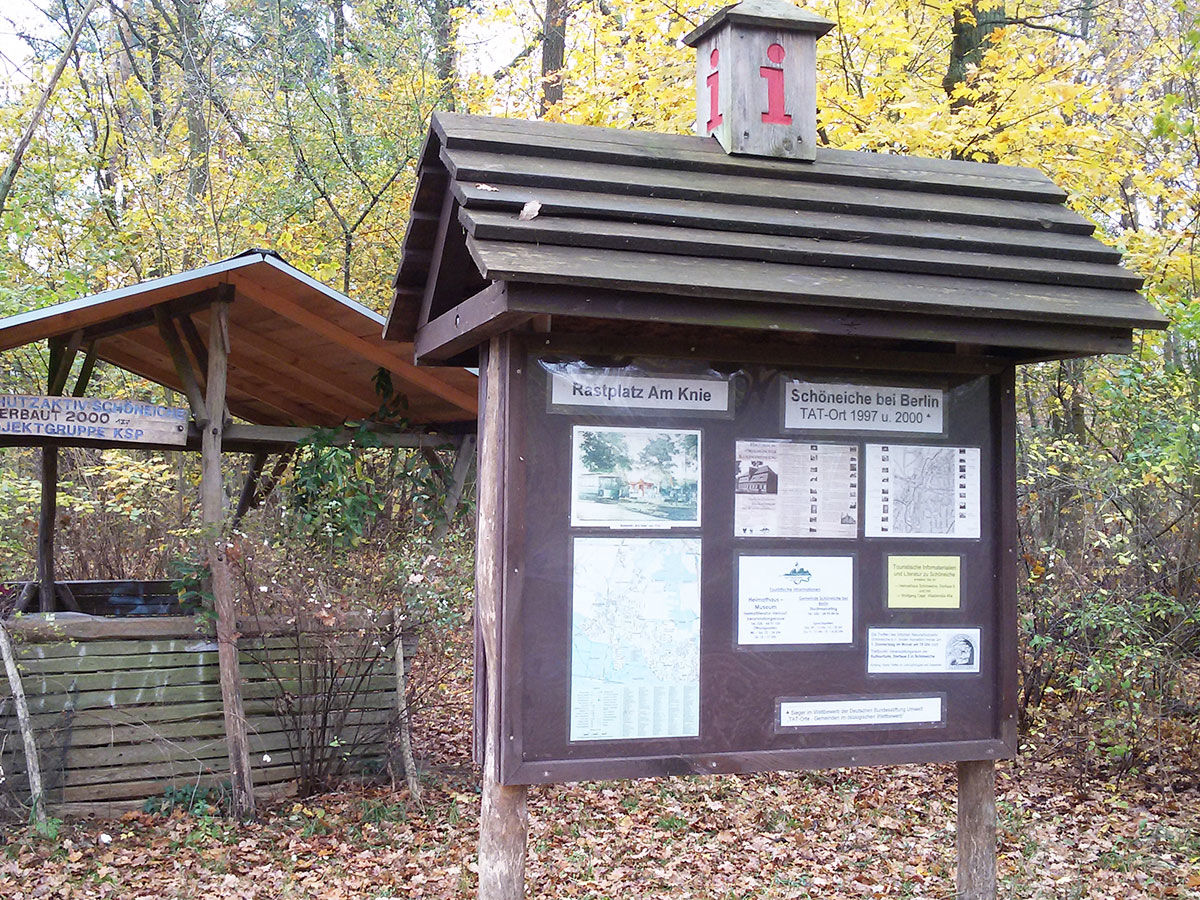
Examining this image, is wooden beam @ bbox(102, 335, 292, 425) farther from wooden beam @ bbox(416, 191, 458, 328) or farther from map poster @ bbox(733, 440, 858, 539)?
map poster @ bbox(733, 440, 858, 539)

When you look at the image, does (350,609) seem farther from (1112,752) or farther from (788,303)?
(1112,752)

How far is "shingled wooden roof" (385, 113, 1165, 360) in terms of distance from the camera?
346cm

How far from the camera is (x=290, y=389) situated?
9.62 m

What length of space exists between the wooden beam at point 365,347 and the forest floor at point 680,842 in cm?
285

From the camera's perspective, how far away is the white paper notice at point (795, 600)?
3.90 meters

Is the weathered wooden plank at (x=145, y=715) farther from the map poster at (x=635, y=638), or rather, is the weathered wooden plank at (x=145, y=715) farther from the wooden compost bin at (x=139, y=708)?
the map poster at (x=635, y=638)

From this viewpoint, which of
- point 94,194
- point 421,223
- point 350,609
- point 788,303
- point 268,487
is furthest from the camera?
point 94,194

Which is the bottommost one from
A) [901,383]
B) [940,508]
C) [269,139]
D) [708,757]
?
[708,757]

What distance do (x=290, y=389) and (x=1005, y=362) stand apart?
6.86 metres

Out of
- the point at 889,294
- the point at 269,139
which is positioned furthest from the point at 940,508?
the point at 269,139

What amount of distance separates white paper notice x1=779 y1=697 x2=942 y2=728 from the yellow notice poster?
13.9 inches

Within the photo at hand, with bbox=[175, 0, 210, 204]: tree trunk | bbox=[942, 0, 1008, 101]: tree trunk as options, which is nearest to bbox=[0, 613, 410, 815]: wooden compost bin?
bbox=[942, 0, 1008, 101]: tree trunk

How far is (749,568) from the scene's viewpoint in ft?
12.8

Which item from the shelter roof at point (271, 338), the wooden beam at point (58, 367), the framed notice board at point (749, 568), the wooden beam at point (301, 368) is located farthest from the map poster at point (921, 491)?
the wooden beam at point (58, 367)
